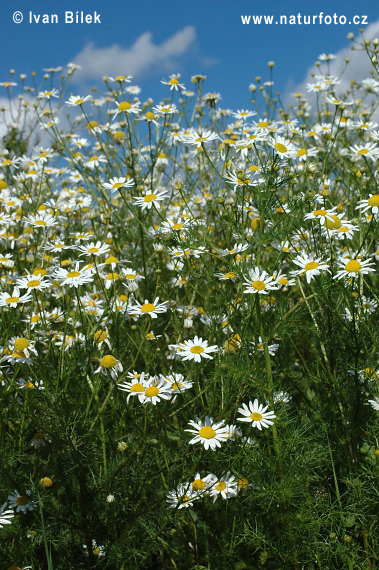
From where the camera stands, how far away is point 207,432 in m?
1.89

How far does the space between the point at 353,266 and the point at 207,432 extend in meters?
0.90

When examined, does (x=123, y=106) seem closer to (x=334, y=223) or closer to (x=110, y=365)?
(x=334, y=223)

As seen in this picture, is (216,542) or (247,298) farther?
(247,298)

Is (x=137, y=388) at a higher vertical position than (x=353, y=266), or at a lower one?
lower

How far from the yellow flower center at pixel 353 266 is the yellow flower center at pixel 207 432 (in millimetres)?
860

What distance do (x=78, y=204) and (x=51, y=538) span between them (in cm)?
233

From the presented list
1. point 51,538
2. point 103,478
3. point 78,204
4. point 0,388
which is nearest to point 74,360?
point 0,388

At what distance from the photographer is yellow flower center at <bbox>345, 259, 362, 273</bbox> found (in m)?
2.20

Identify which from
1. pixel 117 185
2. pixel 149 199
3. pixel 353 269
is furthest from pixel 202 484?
pixel 117 185

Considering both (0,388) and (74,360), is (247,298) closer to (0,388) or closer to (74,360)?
(74,360)

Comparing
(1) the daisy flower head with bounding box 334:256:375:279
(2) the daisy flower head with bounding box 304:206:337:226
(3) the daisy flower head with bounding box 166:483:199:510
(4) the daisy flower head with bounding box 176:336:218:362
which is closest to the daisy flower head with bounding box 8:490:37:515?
(3) the daisy flower head with bounding box 166:483:199:510

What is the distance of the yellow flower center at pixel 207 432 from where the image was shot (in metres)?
1.88

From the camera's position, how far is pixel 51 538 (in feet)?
6.84

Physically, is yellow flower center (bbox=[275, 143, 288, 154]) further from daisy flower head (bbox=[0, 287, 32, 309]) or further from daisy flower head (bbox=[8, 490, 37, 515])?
daisy flower head (bbox=[8, 490, 37, 515])
